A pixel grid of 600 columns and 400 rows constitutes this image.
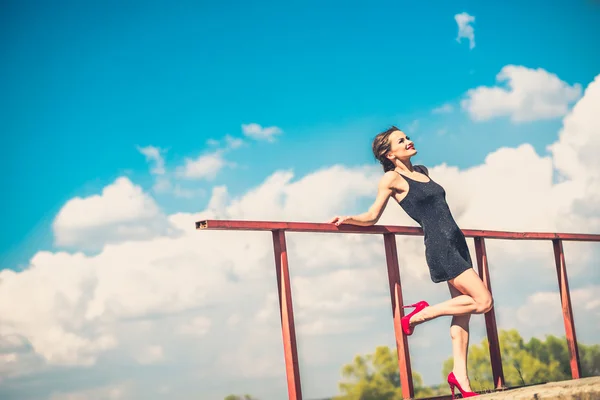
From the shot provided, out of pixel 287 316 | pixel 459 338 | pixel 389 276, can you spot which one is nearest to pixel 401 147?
pixel 389 276

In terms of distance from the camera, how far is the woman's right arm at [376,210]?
357 cm

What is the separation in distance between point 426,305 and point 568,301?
92.6 inches

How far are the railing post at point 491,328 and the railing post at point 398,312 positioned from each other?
0.77 m

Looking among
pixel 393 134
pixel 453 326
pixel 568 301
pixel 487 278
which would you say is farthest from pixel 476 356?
pixel 393 134

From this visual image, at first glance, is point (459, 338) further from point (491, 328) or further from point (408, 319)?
point (491, 328)

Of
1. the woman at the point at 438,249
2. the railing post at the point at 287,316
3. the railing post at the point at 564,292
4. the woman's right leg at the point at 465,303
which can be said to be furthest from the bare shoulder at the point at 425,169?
the railing post at the point at 564,292

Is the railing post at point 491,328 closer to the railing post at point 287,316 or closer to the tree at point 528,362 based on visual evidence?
the tree at point 528,362

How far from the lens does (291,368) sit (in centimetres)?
325

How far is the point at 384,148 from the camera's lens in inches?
158

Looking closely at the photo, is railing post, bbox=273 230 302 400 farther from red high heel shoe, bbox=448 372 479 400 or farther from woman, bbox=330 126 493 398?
red high heel shoe, bbox=448 372 479 400

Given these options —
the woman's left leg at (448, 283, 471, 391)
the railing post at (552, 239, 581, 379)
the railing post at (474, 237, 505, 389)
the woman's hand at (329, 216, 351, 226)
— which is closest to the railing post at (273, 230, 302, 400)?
the woman's hand at (329, 216, 351, 226)

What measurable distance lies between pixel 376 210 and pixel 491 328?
1403 millimetres

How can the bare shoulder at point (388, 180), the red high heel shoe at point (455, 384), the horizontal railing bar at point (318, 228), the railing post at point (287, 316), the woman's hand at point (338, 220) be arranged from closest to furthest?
1. the horizontal railing bar at point (318, 228)
2. the railing post at point (287, 316)
3. the woman's hand at point (338, 220)
4. the red high heel shoe at point (455, 384)
5. the bare shoulder at point (388, 180)

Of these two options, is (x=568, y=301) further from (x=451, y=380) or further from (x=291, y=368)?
(x=291, y=368)
